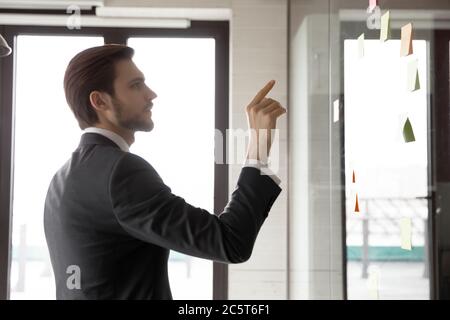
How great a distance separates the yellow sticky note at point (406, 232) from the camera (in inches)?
26.6

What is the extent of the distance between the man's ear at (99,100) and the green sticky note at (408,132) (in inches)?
14.0

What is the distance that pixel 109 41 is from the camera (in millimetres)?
747

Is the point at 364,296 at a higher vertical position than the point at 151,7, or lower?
lower

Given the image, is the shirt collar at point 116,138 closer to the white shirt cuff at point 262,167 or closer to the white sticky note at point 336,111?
the white shirt cuff at point 262,167

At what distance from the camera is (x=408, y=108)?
68 centimetres

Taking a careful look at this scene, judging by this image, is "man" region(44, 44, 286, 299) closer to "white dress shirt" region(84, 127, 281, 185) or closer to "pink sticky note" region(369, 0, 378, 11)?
"white dress shirt" region(84, 127, 281, 185)

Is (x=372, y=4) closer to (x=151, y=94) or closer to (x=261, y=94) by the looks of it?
(x=261, y=94)

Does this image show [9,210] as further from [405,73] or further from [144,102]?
[405,73]

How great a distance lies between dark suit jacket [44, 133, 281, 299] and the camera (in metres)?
0.64

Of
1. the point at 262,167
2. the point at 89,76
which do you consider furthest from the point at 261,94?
the point at 89,76

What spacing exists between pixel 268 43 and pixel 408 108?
0.22m

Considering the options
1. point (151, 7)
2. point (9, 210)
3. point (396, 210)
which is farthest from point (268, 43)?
point (9, 210)

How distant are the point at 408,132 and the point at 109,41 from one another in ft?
1.27
